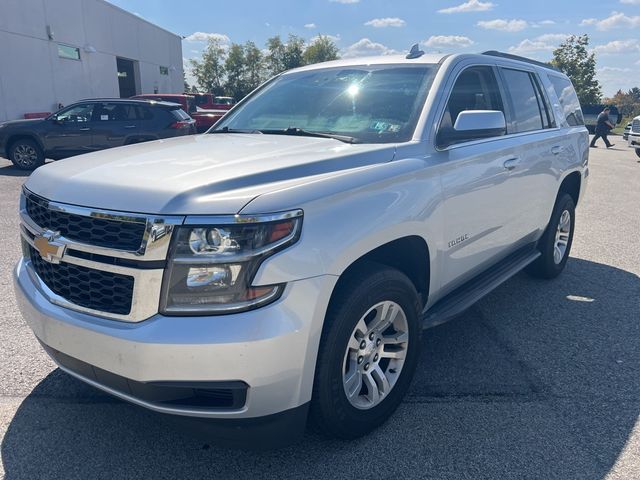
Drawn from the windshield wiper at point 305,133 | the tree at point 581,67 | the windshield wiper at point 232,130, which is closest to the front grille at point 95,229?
the windshield wiper at point 305,133

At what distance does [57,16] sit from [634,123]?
25.7m

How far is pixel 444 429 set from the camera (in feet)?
9.23

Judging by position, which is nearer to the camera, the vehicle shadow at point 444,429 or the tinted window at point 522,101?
the vehicle shadow at point 444,429

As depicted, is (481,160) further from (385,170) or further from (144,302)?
(144,302)

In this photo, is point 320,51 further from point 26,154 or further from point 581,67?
point 26,154

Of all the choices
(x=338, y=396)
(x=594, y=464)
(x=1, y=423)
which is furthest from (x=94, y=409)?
(x=594, y=464)

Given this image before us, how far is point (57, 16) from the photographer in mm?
25234

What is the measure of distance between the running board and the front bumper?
113 centimetres

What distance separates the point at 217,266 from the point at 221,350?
32 cm

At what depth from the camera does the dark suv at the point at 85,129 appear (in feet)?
41.4

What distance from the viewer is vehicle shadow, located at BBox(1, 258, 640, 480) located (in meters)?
2.51

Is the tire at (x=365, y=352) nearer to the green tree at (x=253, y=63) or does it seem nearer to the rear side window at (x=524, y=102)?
the rear side window at (x=524, y=102)

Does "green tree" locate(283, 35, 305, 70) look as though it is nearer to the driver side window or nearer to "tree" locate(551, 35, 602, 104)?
"tree" locate(551, 35, 602, 104)

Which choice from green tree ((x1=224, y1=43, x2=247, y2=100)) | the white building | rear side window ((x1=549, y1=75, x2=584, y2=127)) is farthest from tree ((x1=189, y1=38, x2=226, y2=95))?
rear side window ((x1=549, y1=75, x2=584, y2=127))
